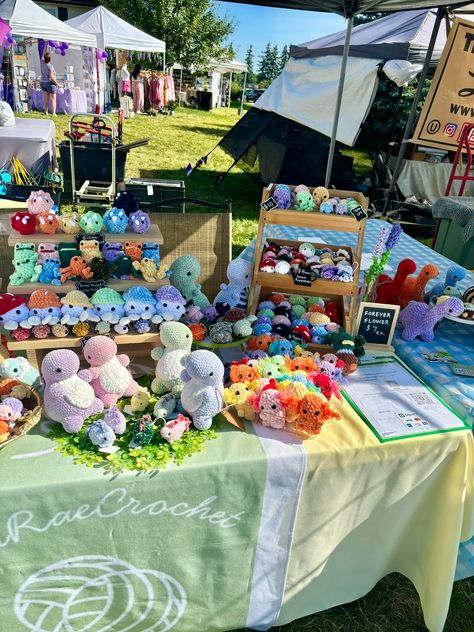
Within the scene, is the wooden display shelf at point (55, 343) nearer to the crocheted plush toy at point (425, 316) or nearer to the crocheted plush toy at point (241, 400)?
the crocheted plush toy at point (241, 400)

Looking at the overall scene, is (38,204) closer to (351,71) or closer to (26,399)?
(26,399)

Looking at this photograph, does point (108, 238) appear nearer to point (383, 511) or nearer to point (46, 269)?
point (46, 269)

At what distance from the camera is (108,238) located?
1605 mm

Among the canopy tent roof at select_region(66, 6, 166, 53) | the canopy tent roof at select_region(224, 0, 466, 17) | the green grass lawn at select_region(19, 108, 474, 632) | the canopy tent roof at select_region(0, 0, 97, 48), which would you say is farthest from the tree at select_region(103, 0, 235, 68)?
the canopy tent roof at select_region(224, 0, 466, 17)

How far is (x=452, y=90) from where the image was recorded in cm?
268

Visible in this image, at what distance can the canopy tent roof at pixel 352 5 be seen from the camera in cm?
265

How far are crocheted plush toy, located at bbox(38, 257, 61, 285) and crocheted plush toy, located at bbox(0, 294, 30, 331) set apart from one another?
0.11 m

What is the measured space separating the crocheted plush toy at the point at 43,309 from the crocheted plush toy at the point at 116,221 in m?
0.33

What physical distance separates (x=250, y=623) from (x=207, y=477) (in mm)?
566

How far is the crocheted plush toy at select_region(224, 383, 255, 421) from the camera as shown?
1.29 metres

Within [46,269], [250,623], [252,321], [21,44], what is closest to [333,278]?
[252,321]

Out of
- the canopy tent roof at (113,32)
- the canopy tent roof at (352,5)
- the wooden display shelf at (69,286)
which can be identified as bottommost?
the wooden display shelf at (69,286)

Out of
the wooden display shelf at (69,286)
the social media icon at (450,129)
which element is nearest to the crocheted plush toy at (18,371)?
the wooden display shelf at (69,286)

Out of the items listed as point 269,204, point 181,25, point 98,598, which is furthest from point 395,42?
point 181,25
